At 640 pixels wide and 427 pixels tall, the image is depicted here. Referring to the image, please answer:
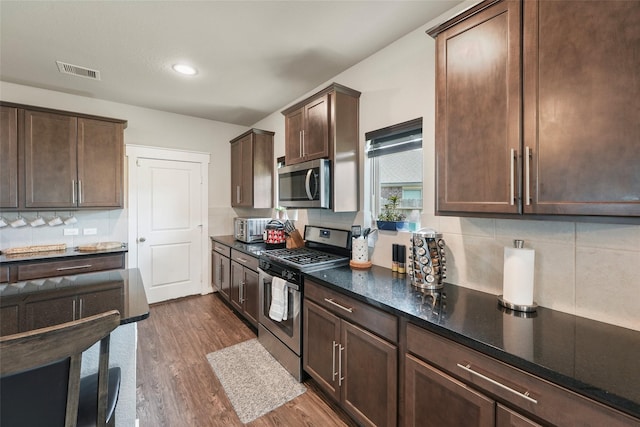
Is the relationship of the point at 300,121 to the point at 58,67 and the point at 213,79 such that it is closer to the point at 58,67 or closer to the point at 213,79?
the point at 213,79

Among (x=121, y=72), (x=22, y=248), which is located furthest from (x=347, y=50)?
(x=22, y=248)

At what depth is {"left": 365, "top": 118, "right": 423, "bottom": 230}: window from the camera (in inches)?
81.8

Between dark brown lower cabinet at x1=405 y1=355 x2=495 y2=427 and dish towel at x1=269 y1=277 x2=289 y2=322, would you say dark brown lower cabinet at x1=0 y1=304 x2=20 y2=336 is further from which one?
dark brown lower cabinet at x1=405 y1=355 x2=495 y2=427

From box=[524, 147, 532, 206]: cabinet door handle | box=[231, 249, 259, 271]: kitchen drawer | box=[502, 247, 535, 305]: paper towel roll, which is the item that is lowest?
box=[231, 249, 259, 271]: kitchen drawer

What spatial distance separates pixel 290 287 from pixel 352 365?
0.76 meters

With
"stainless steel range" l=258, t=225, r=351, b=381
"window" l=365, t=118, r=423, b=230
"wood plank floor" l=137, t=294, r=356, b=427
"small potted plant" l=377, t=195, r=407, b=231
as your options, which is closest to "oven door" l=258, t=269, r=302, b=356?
"stainless steel range" l=258, t=225, r=351, b=381

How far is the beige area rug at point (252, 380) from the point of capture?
1.92 m

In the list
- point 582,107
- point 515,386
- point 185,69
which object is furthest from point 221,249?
point 582,107

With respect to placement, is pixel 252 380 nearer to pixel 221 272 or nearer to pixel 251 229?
pixel 251 229

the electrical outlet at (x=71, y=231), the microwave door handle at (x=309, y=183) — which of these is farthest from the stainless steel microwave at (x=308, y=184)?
the electrical outlet at (x=71, y=231)

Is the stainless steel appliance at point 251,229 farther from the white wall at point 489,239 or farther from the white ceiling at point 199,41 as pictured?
the white ceiling at point 199,41

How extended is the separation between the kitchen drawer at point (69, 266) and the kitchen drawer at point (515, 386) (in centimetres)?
328

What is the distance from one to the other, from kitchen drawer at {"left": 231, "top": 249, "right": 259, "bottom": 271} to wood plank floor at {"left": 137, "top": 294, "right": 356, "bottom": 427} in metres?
0.75

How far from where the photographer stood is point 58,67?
→ 2570 mm
